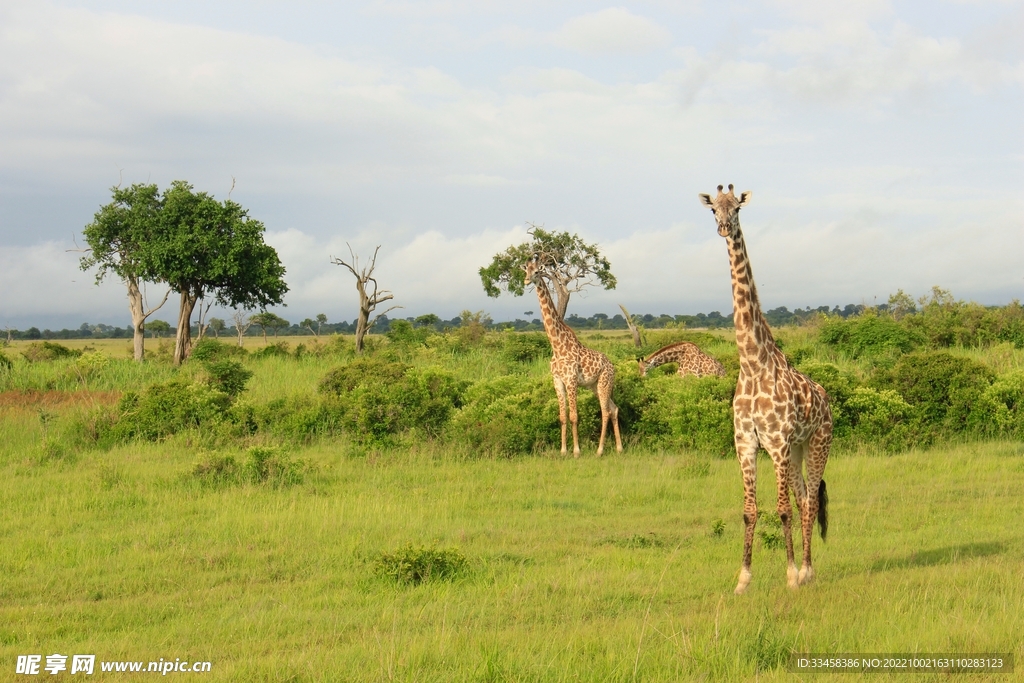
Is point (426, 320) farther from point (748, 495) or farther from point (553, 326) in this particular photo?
point (748, 495)

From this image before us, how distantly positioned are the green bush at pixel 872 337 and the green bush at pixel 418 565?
674 inches

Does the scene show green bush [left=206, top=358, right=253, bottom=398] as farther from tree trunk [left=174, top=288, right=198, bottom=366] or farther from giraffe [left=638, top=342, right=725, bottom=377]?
tree trunk [left=174, top=288, right=198, bottom=366]

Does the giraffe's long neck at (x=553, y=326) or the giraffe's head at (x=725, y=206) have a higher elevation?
the giraffe's head at (x=725, y=206)

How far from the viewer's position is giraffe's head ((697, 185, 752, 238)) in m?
7.25

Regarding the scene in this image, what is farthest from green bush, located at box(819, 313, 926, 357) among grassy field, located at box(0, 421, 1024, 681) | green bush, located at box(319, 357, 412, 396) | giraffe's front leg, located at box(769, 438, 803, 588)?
giraffe's front leg, located at box(769, 438, 803, 588)

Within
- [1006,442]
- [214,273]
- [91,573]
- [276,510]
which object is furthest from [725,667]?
[214,273]

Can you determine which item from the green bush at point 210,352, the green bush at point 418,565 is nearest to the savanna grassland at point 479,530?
the green bush at point 418,565

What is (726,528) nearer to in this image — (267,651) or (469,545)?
(469,545)

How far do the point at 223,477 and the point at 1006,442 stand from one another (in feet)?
38.0

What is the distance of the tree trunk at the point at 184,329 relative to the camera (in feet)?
96.1

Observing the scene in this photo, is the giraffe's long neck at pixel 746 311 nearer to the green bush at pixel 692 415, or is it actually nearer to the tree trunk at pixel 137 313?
the green bush at pixel 692 415

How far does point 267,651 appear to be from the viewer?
5.69m

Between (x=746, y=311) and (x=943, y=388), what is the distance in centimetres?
905

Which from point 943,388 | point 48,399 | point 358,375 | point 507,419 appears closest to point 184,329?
point 48,399
